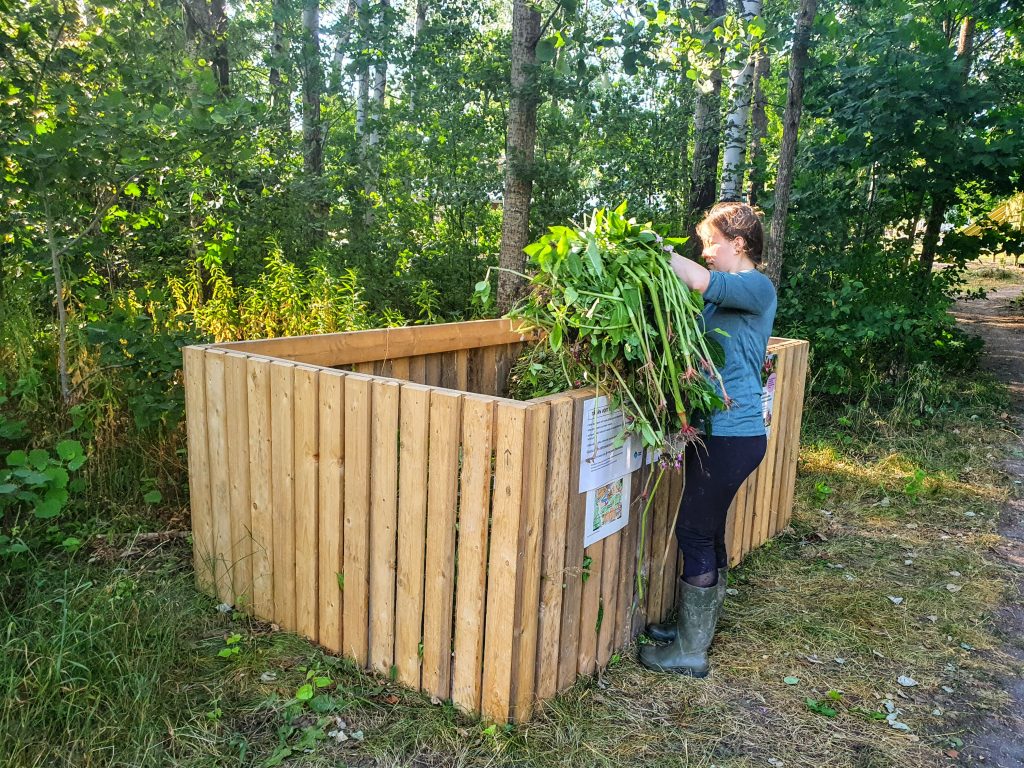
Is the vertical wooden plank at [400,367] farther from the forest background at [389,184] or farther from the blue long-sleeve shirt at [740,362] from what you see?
the blue long-sleeve shirt at [740,362]

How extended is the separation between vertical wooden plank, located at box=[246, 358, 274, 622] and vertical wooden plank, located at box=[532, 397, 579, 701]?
4.06 ft

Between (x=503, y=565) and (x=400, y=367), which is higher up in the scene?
(x=400, y=367)

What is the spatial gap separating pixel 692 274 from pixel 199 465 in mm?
2273

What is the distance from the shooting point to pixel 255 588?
3.33m

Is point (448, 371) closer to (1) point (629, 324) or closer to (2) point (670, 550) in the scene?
(2) point (670, 550)

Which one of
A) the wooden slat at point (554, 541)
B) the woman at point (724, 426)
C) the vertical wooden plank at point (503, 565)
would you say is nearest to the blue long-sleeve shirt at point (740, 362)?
the woman at point (724, 426)

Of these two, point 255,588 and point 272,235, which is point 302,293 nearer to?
Answer: point 272,235

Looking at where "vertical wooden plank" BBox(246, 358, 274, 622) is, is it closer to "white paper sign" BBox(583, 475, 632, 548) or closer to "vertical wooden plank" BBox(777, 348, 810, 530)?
"white paper sign" BBox(583, 475, 632, 548)

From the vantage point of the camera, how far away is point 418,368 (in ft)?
13.4

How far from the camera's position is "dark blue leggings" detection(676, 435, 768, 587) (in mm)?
2973

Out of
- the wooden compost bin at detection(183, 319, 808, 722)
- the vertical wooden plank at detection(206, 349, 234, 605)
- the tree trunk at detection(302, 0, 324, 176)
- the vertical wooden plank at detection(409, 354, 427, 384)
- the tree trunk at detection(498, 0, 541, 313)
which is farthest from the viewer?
the tree trunk at detection(302, 0, 324, 176)

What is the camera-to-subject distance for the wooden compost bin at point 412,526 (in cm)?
254

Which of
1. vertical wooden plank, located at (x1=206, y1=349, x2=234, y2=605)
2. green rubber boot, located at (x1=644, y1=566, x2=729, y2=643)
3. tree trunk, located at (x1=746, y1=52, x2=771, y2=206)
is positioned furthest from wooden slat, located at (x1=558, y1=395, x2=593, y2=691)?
tree trunk, located at (x1=746, y1=52, x2=771, y2=206)

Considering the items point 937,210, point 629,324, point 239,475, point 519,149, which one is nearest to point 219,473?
point 239,475
